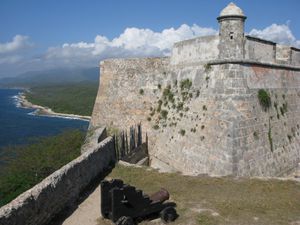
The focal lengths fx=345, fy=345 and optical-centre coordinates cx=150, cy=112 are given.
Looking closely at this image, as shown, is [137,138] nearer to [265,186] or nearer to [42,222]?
[265,186]

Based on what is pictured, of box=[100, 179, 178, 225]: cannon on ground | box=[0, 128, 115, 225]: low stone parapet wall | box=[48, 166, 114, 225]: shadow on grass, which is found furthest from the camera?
box=[48, 166, 114, 225]: shadow on grass

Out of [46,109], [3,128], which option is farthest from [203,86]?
[46,109]

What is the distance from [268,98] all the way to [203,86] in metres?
2.70

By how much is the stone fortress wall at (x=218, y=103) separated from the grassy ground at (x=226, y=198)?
1848 mm

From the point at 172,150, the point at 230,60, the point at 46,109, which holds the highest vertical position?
the point at 230,60

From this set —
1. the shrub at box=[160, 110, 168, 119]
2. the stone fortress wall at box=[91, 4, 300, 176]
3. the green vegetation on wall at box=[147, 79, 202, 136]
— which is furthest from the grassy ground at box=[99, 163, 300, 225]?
the shrub at box=[160, 110, 168, 119]

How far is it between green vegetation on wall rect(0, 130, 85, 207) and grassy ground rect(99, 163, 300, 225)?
11.9 metres

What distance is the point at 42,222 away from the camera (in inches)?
305

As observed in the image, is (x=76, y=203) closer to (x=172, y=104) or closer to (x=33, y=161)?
(x=172, y=104)

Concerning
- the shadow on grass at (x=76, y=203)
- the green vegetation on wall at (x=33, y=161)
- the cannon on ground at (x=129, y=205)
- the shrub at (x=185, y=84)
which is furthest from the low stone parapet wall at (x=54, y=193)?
the green vegetation on wall at (x=33, y=161)

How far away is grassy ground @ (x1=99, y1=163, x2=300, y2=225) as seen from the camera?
8.09 metres

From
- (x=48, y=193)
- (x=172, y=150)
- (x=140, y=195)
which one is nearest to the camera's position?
(x=140, y=195)

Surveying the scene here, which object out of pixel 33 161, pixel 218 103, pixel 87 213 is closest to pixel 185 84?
pixel 218 103

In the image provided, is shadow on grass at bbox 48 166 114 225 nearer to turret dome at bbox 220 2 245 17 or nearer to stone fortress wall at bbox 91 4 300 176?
stone fortress wall at bbox 91 4 300 176
